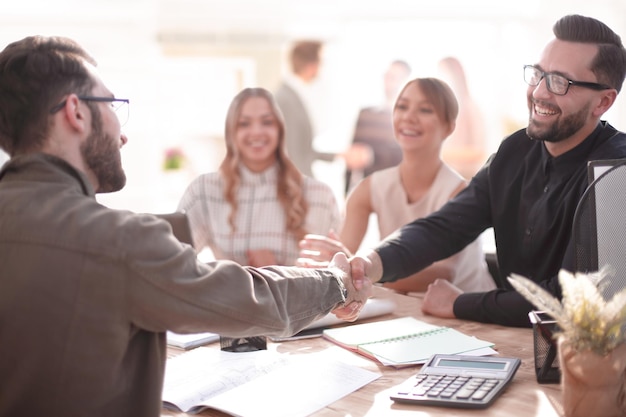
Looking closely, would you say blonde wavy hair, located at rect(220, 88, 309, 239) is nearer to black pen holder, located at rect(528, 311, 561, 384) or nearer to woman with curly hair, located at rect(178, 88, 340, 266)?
woman with curly hair, located at rect(178, 88, 340, 266)

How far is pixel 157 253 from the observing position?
1.17 metres

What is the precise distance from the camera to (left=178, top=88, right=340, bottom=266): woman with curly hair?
320cm

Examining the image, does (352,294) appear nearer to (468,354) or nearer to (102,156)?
(468,354)

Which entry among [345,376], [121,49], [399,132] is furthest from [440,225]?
[121,49]

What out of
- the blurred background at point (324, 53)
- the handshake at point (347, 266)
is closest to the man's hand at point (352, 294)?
the handshake at point (347, 266)

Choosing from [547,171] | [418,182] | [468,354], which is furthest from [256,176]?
[468,354]

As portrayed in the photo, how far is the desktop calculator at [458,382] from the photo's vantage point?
54.0 inches

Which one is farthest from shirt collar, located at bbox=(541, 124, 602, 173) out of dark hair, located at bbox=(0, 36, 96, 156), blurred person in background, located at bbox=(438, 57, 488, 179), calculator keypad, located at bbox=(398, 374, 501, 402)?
blurred person in background, located at bbox=(438, 57, 488, 179)

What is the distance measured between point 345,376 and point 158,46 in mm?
7289

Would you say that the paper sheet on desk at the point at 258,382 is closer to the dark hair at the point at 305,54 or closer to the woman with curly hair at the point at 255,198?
the woman with curly hair at the point at 255,198

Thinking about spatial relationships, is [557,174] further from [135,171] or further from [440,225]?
[135,171]

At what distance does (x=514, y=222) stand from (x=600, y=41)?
1.88 ft

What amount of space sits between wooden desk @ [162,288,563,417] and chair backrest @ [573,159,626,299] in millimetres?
247

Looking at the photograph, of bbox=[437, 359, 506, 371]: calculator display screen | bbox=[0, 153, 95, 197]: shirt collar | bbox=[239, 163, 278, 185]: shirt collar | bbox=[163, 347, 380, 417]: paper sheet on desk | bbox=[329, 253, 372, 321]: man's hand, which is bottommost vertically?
bbox=[163, 347, 380, 417]: paper sheet on desk
